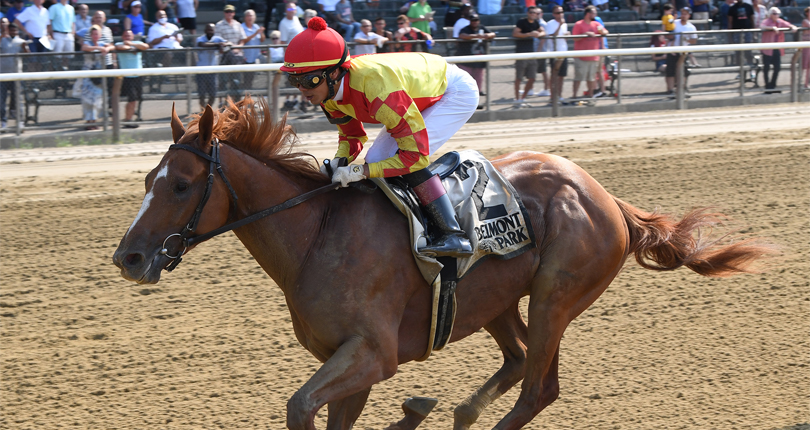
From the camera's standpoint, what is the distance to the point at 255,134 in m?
3.35

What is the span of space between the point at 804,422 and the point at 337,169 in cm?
241

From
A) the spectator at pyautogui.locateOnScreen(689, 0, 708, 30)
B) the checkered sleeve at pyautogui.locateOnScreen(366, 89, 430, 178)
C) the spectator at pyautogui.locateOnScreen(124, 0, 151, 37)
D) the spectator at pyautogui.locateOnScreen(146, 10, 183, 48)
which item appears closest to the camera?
the checkered sleeve at pyautogui.locateOnScreen(366, 89, 430, 178)

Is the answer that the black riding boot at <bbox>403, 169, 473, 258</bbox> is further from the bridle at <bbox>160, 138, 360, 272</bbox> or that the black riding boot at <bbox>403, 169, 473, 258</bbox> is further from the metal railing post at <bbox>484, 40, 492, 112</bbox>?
the metal railing post at <bbox>484, 40, 492, 112</bbox>

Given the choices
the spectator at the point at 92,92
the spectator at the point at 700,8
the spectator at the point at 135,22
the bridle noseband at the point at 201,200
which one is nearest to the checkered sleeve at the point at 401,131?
the bridle noseband at the point at 201,200

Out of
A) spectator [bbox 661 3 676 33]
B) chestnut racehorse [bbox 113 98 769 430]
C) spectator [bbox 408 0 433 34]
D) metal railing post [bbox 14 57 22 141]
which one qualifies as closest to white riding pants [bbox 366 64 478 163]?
chestnut racehorse [bbox 113 98 769 430]

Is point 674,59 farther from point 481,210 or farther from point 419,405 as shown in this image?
point 419,405

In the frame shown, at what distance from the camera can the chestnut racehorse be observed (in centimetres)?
307

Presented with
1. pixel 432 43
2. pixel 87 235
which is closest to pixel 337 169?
pixel 87 235

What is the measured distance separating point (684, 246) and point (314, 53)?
2.08 m

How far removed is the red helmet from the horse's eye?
0.58m

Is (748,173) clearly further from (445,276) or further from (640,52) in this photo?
(445,276)

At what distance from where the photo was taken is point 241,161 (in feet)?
10.7

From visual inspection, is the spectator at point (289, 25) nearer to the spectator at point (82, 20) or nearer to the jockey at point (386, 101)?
the spectator at point (82, 20)

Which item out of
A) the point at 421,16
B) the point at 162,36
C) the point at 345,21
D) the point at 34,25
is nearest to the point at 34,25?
the point at 34,25
